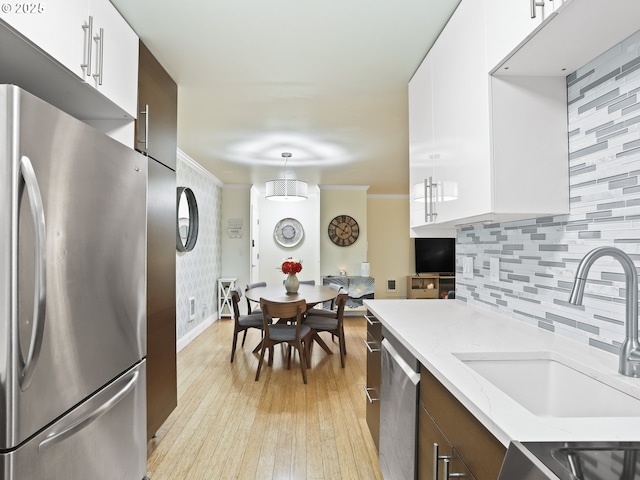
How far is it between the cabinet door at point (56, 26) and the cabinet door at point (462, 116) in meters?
1.54

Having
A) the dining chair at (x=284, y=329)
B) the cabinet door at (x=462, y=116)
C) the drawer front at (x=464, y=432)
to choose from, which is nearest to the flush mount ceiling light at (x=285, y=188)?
the dining chair at (x=284, y=329)

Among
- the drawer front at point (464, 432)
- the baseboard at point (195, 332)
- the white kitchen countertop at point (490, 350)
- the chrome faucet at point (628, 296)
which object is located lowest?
the baseboard at point (195, 332)

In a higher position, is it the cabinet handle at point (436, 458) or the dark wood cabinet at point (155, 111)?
the dark wood cabinet at point (155, 111)

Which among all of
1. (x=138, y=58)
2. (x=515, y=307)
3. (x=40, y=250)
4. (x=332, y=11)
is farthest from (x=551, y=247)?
(x=138, y=58)

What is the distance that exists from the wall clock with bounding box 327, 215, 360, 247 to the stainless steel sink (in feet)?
18.6

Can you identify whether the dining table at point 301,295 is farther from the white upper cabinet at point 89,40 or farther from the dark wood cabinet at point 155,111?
the white upper cabinet at point 89,40

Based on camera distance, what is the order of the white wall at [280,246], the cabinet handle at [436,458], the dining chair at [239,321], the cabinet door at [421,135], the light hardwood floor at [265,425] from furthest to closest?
1. the white wall at [280,246]
2. the dining chair at [239,321]
3. the light hardwood floor at [265,425]
4. the cabinet door at [421,135]
5. the cabinet handle at [436,458]

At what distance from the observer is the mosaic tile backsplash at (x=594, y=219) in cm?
116

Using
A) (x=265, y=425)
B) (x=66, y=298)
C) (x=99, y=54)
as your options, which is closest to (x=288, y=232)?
(x=265, y=425)

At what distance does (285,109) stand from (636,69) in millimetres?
2278

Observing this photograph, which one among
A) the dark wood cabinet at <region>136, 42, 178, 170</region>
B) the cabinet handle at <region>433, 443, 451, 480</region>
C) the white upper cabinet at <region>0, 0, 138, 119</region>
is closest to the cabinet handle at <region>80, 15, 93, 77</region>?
the white upper cabinet at <region>0, 0, 138, 119</region>

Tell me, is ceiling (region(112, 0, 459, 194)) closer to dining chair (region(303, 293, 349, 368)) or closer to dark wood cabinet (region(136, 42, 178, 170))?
dark wood cabinet (region(136, 42, 178, 170))

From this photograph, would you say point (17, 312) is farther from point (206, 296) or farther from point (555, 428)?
point (206, 296)

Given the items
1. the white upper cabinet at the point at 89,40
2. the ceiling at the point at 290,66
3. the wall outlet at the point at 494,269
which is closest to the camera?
the white upper cabinet at the point at 89,40
